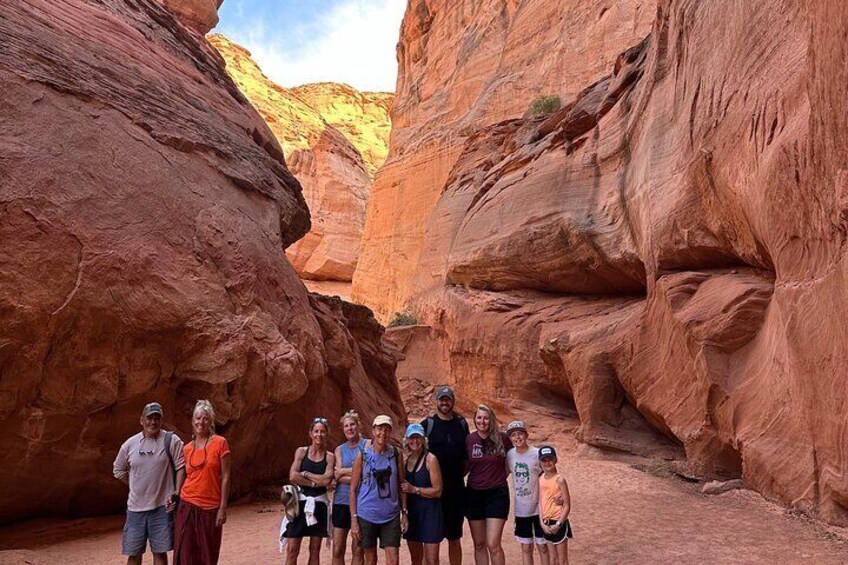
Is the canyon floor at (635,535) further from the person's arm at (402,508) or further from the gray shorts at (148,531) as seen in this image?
the person's arm at (402,508)

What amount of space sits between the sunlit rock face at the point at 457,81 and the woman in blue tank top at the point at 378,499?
22.1 metres

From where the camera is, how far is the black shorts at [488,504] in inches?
193

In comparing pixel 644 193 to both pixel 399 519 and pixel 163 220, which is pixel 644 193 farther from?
pixel 399 519

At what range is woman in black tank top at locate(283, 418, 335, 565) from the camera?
4906mm

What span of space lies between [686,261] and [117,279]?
9866 millimetres

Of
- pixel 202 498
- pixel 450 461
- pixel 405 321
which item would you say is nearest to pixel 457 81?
pixel 405 321

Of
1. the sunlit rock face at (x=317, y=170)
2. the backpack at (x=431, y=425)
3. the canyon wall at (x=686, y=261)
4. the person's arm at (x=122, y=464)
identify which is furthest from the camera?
the sunlit rock face at (x=317, y=170)

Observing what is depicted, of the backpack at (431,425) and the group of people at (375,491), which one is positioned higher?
the backpack at (431,425)

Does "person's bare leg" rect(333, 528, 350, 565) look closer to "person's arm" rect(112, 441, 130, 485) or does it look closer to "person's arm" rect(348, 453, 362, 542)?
"person's arm" rect(348, 453, 362, 542)

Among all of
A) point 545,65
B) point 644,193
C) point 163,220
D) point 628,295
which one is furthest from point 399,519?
point 545,65

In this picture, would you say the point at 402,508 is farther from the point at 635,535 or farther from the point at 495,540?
the point at 635,535

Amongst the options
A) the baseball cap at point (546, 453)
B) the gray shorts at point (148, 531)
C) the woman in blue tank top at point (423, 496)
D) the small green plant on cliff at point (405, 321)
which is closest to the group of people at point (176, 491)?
the gray shorts at point (148, 531)

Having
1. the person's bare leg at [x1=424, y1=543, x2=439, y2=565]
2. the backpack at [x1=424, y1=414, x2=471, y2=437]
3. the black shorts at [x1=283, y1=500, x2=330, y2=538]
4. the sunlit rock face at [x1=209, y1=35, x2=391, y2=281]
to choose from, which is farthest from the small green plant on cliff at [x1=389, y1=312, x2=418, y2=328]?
the sunlit rock face at [x1=209, y1=35, x2=391, y2=281]

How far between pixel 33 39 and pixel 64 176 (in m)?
2.43
